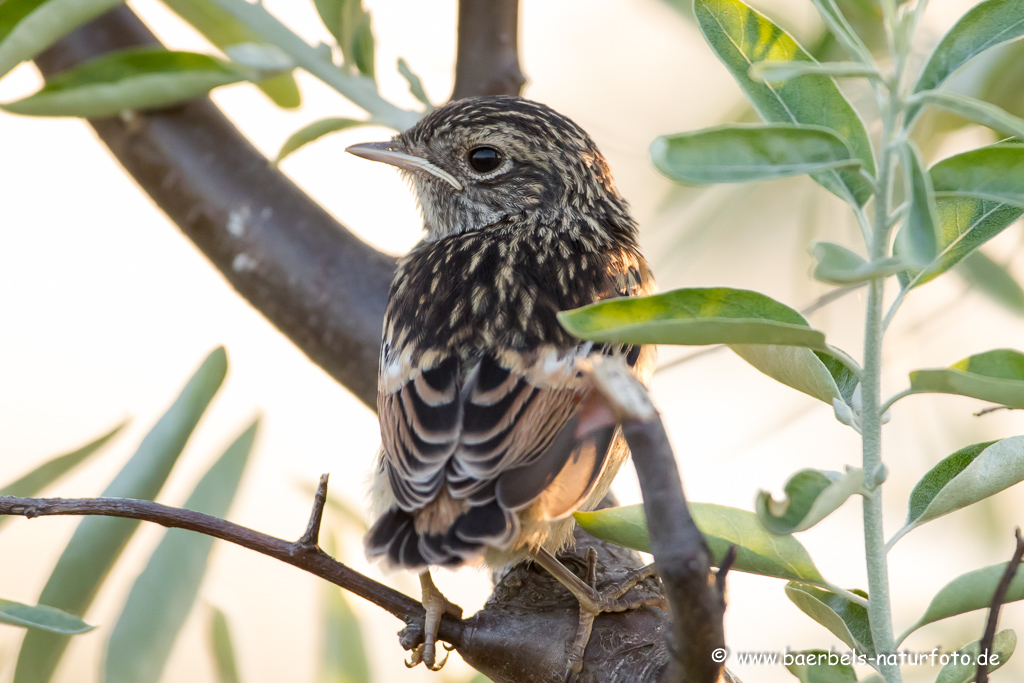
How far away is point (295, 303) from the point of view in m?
2.38

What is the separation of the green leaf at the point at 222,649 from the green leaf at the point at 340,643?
27 cm

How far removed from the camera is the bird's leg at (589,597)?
1.59 meters

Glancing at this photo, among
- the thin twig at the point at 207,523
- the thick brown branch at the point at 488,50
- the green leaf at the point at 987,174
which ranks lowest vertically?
the thin twig at the point at 207,523

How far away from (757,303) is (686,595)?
31 cm

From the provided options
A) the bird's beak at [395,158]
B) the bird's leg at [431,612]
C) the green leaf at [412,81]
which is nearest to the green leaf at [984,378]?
the bird's leg at [431,612]

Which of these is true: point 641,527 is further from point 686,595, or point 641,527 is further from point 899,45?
point 899,45

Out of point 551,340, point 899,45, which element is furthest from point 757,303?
point 551,340

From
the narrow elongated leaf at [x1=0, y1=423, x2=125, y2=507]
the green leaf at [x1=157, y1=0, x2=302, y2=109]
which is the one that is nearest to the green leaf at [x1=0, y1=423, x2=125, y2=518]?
the narrow elongated leaf at [x1=0, y1=423, x2=125, y2=507]

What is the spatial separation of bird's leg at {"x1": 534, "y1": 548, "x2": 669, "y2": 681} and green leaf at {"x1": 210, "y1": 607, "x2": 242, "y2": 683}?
89 centimetres

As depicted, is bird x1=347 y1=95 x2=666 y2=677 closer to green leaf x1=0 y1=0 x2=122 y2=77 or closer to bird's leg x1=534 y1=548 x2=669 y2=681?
bird's leg x1=534 y1=548 x2=669 y2=681

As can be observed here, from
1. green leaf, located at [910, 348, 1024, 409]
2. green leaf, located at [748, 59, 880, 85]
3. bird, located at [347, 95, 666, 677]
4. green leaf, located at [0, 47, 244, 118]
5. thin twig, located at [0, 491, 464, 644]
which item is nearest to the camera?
green leaf, located at [748, 59, 880, 85]

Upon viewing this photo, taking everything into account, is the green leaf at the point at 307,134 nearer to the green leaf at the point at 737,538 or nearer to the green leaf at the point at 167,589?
the green leaf at the point at 167,589

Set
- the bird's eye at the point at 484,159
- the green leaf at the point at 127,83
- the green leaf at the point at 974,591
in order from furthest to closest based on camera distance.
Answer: the bird's eye at the point at 484,159 → the green leaf at the point at 127,83 → the green leaf at the point at 974,591

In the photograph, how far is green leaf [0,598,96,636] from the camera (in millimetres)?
1257
